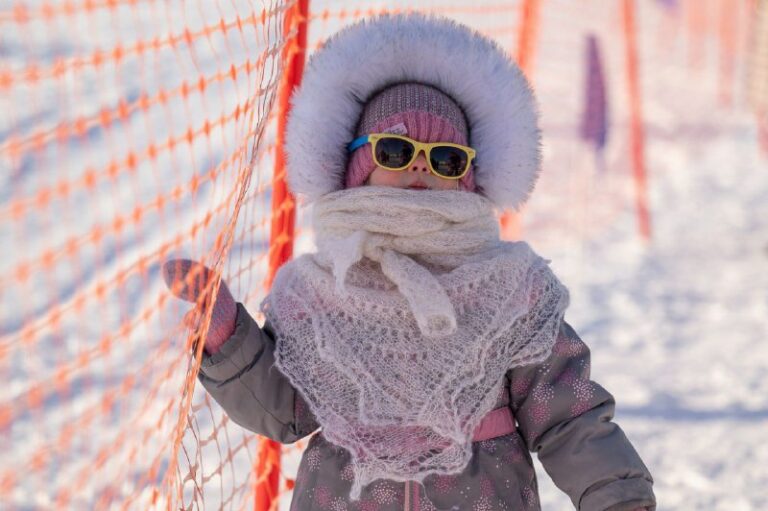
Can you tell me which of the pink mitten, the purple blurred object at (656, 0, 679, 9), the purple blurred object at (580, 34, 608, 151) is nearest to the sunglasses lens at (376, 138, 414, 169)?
the pink mitten

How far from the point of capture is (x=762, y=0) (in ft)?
22.8

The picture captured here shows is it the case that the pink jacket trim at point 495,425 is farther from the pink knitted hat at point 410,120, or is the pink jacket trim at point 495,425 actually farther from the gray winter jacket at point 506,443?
the pink knitted hat at point 410,120

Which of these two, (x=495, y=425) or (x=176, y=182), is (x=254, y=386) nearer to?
(x=495, y=425)

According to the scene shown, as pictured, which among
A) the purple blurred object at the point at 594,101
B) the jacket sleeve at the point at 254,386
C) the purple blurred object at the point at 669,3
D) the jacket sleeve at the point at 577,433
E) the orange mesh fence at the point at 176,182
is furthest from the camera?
the purple blurred object at the point at 669,3

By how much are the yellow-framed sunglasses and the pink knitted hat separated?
1.3 inches

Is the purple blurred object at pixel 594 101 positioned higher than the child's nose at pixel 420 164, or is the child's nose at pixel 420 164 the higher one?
the child's nose at pixel 420 164

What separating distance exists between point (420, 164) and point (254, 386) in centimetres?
50

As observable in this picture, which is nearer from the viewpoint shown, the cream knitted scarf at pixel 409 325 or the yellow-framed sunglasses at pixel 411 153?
the cream knitted scarf at pixel 409 325

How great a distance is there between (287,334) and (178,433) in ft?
0.87

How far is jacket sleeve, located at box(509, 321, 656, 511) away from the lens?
4.92 feet

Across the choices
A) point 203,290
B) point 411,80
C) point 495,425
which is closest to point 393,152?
point 411,80

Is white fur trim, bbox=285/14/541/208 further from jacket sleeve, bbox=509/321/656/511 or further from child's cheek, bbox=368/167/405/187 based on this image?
jacket sleeve, bbox=509/321/656/511

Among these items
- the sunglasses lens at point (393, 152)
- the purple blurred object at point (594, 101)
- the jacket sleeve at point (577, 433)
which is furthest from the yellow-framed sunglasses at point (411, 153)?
the purple blurred object at point (594, 101)

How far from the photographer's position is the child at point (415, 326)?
154 centimetres
